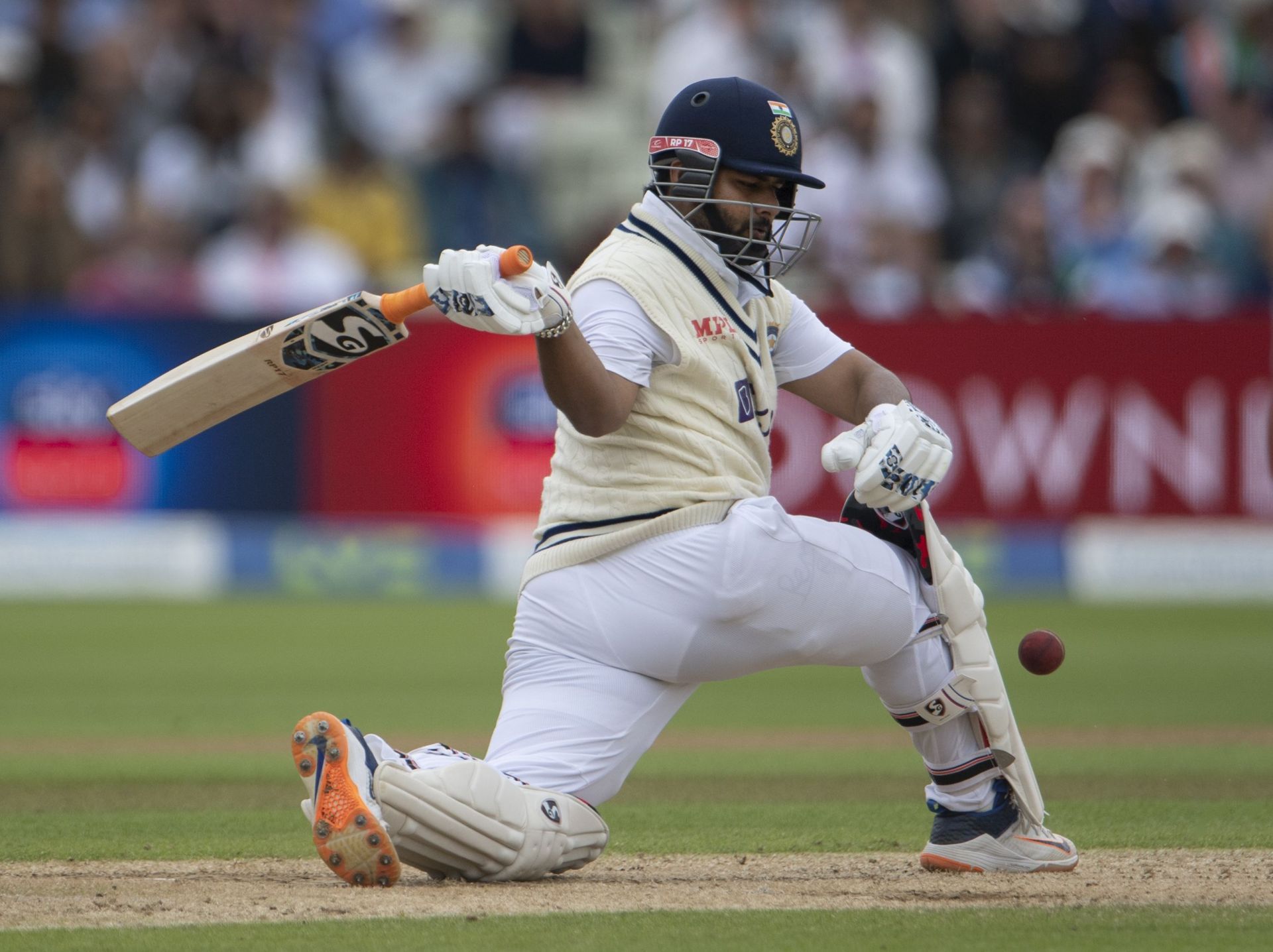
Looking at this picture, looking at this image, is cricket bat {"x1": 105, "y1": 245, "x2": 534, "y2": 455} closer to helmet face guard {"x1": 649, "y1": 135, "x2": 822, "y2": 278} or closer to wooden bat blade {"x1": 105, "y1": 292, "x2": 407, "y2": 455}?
wooden bat blade {"x1": 105, "y1": 292, "x2": 407, "y2": 455}

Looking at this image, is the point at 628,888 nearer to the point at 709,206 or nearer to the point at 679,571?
the point at 679,571

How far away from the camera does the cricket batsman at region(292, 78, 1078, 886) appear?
11.8ft

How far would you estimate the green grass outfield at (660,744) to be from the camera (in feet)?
11.5

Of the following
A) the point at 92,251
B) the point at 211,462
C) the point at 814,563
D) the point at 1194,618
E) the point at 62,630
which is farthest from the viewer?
the point at 92,251

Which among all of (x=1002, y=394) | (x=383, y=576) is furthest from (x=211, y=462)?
(x=1002, y=394)

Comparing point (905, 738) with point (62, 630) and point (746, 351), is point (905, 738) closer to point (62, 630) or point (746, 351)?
point (746, 351)

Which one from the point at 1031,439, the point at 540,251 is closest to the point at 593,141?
the point at 540,251

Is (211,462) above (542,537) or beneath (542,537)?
beneath

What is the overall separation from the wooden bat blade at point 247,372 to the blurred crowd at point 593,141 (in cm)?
727

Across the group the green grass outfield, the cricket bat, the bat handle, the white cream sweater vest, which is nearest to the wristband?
the bat handle

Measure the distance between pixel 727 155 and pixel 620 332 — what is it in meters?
0.51

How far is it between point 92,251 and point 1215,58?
7693 millimetres

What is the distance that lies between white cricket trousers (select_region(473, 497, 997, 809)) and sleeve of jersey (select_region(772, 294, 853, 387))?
47cm

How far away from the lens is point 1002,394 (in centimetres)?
1123
